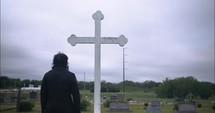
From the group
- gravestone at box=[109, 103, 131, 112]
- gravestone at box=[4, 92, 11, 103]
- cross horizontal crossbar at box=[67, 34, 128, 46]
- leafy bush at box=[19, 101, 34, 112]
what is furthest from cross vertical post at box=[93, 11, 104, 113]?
gravestone at box=[4, 92, 11, 103]

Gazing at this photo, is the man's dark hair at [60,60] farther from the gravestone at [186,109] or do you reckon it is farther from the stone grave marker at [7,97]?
the stone grave marker at [7,97]

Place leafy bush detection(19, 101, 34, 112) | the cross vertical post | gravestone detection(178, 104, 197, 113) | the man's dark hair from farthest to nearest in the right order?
leafy bush detection(19, 101, 34, 112) → gravestone detection(178, 104, 197, 113) → the cross vertical post → the man's dark hair

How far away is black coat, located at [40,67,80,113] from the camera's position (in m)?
4.52

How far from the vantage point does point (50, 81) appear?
15.1 feet

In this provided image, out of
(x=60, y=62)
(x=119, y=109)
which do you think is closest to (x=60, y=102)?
(x=60, y=62)

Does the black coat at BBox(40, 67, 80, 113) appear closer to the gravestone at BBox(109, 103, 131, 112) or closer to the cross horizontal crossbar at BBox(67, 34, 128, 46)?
the cross horizontal crossbar at BBox(67, 34, 128, 46)

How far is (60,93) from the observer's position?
455cm

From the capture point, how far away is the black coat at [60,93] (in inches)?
178

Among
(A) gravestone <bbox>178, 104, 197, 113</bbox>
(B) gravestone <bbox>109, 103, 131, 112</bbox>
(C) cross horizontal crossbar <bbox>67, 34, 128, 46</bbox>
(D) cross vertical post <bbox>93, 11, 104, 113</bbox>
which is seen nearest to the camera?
Answer: (D) cross vertical post <bbox>93, 11, 104, 113</bbox>

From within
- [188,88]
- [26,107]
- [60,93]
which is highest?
[60,93]

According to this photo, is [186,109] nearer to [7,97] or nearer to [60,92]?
[7,97]

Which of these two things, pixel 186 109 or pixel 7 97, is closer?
pixel 186 109

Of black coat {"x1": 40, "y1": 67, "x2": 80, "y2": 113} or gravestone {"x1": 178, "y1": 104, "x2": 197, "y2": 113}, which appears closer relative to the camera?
black coat {"x1": 40, "y1": 67, "x2": 80, "y2": 113}

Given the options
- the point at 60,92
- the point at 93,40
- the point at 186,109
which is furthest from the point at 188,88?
the point at 60,92
